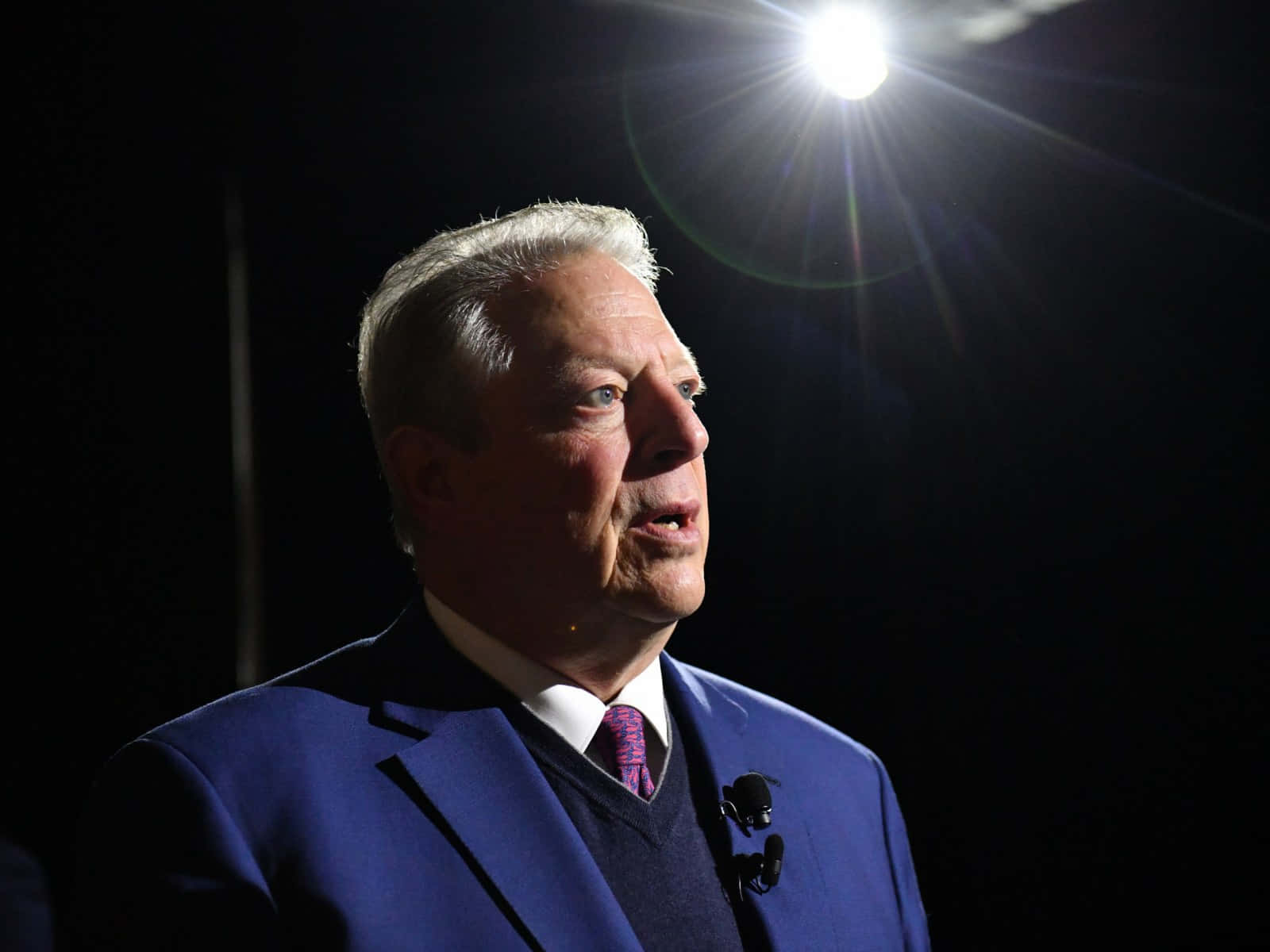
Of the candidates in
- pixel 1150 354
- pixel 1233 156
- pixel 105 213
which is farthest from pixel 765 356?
pixel 105 213

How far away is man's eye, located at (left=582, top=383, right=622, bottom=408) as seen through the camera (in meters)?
1.81

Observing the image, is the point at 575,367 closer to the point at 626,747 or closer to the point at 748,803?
the point at 626,747

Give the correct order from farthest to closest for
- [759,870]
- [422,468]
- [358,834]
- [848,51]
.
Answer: [848,51] → [422,468] → [759,870] → [358,834]

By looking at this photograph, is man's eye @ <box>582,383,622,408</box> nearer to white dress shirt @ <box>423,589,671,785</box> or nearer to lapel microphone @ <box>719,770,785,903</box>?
white dress shirt @ <box>423,589,671,785</box>

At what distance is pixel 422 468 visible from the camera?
1.93 metres

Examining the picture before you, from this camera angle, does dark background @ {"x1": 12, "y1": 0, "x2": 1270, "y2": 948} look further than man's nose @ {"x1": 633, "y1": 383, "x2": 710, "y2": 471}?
Yes

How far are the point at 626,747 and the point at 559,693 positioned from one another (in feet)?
0.47

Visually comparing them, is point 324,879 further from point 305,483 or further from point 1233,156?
point 1233,156

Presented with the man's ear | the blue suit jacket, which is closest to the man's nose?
the man's ear

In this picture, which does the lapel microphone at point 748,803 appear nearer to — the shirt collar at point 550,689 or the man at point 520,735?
the man at point 520,735

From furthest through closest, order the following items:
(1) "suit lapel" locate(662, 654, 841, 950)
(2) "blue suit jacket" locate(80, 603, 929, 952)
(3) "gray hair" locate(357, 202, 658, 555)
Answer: (3) "gray hair" locate(357, 202, 658, 555)
(1) "suit lapel" locate(662, 654, 841, 950)
(2) "blue suit jacket" locate(80, 603, 929, 952)

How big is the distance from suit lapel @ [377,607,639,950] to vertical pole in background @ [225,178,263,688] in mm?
749

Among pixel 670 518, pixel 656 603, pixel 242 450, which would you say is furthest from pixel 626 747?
pixel 242 450

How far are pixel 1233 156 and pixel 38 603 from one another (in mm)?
2890
